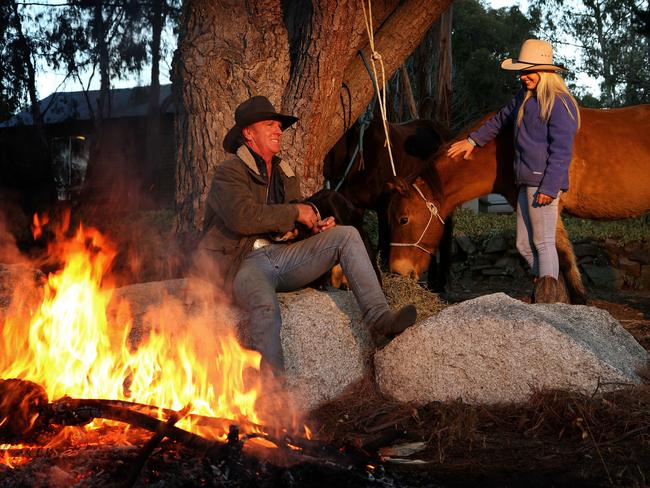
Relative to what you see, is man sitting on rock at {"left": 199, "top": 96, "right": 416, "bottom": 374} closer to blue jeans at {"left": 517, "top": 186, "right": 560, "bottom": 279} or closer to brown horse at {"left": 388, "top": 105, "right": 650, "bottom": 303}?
blue jeans at {"left": 517, "top": 186, "right": 560, "bottom": 279}

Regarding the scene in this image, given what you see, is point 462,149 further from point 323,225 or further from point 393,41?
point 323,225

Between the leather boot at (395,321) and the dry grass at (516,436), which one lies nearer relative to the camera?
the dry grass at (516,436)

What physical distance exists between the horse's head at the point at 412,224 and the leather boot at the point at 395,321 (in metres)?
2.77

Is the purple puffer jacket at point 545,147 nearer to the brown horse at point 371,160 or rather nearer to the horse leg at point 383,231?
the horse leg at point 383,231

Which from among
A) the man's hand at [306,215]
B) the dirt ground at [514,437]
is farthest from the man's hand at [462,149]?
the dirt ground at [514,437]

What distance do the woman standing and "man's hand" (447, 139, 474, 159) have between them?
71 centimetres

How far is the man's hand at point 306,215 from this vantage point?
5207mm

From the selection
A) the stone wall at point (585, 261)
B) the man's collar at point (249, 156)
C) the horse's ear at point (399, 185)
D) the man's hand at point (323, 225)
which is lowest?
the stone wall at point (585, 261)

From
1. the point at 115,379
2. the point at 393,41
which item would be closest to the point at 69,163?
the point at 393,41

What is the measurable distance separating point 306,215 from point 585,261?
27.0ft

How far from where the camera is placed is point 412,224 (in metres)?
7.86

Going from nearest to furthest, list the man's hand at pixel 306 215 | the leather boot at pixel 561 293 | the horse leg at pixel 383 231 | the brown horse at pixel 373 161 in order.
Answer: the man's hand at pixel 306 215
the leather boot at pixel 561 293
the horse leg at pixel 383 231
the brown horse at pixel 373 161

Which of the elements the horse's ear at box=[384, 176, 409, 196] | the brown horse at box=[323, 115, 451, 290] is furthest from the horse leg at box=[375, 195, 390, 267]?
the horse's ear at box=[384, 176, 409, 196]

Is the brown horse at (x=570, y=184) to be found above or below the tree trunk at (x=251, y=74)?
below
